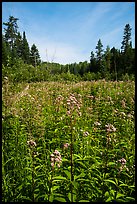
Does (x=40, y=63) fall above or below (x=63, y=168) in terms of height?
above

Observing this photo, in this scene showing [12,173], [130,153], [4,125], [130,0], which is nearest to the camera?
[130,0]

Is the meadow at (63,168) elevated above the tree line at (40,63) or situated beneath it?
situated beneath

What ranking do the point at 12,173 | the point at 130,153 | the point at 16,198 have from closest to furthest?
1. the point at 16,198
2. the point at 12,173
3. the point at 130,153

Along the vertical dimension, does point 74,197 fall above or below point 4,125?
below

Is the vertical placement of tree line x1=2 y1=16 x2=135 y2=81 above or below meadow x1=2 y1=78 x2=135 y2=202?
above

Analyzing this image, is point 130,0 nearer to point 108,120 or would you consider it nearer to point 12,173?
point 12,173

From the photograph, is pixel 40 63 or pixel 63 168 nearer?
pixel 63 168

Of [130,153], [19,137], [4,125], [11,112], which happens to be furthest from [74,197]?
[4,125]

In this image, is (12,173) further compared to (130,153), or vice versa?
(130,153)

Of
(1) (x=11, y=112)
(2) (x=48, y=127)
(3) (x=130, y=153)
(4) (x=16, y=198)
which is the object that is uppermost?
(1) (x=11, y=112)

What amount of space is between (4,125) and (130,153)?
6.18 ft

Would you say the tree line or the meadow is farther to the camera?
the tree line

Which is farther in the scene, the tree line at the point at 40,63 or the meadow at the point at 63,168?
the tree line at the point at 40,63

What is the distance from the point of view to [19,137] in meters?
3.10
